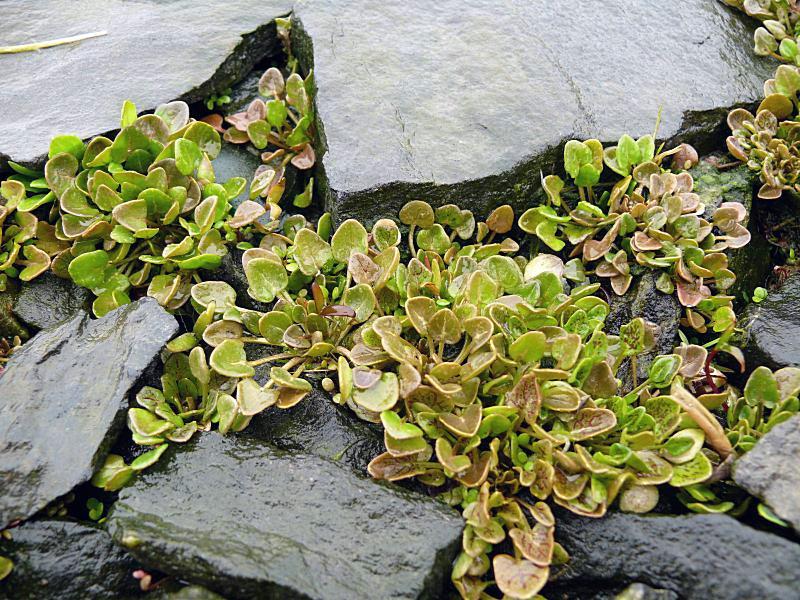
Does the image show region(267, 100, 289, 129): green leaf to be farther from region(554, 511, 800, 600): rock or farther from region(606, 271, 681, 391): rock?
region(554, 511, 800, 600): rock

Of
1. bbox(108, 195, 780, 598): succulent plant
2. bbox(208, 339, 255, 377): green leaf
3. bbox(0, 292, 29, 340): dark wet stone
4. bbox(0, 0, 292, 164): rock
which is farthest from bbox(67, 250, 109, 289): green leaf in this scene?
bbox(208, 339, 255, 377): green leaf

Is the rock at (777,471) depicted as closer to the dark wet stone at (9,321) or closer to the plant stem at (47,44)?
the dark wet stone at (9,321)

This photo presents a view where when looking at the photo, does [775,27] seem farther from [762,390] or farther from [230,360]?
[230,360]

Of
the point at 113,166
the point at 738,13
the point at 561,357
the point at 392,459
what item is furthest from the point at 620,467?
the point at 738,13

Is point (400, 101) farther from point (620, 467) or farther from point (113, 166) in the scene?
point (620, 467)

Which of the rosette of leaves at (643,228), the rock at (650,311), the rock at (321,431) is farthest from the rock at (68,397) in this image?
the rock at (650,311)

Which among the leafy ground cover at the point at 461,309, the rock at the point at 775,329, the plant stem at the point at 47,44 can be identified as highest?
→ the plant stem at the point at 47,44

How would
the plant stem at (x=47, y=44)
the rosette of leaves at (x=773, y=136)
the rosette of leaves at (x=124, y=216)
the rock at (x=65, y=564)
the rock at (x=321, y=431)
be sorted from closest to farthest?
the rock at (x=65, y=564) < the rock at (x=321, y=431) < the rosette of leaves at (x=124, y=216) < the rosette of leaves at (x=773, y=136) < the plant stem at (x=47, y=44)
